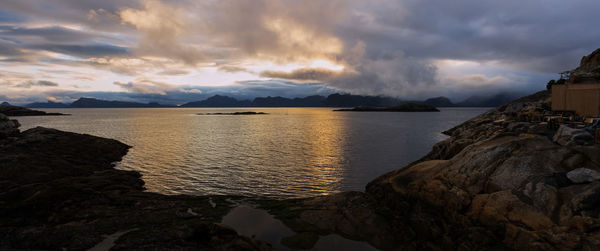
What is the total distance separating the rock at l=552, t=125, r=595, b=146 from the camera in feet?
47.1

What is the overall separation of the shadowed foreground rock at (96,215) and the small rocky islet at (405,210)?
57 mm

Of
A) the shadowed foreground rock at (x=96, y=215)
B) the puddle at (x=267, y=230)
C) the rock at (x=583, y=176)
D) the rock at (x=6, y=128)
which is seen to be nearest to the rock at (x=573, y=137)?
the rock at (x=583, y=176)

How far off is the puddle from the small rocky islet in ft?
1.69

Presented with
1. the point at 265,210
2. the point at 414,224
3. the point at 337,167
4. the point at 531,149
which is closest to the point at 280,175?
the point at 337,167

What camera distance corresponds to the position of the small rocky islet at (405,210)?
32.9 ft

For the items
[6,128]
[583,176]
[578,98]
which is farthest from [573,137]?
[6,128]

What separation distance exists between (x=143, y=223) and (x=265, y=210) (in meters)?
7.01

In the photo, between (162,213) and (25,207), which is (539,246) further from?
(25,207)

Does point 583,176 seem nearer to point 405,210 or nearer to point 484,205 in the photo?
point 484,205

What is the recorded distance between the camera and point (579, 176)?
10.2 metres

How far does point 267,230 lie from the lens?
49.6 ft

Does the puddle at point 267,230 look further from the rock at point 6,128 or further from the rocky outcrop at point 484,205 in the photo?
the rock at point 6,128

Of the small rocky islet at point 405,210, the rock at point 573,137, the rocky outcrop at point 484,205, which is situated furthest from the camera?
the rock at point 573,137

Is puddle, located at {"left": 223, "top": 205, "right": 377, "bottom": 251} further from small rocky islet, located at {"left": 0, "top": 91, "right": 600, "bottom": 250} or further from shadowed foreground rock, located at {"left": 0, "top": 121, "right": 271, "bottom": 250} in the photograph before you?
shadowed foreground rock, located at {"left": 0, "top": 121, "right": 271, "bottom": 250}
